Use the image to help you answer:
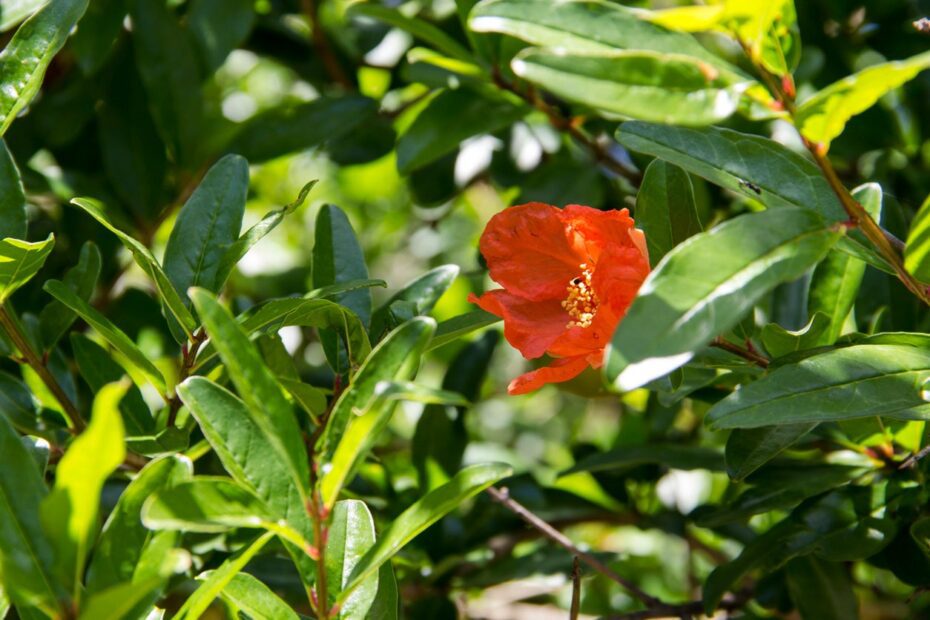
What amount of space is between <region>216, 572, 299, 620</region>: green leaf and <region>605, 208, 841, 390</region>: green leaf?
34 cm

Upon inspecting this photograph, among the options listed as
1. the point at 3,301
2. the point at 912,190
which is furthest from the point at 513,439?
the point at 3,301

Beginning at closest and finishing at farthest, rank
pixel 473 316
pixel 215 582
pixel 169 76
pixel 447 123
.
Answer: pixel 215 582 → pixel 473 316 → pixel 447 123 → pixel 169 76

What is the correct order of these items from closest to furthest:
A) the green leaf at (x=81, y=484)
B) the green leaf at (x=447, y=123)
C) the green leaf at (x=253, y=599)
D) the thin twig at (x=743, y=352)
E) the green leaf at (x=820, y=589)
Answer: the green leaf at (x=81, y=484) < the green leaf at (x=253, y=599) < the thin twig at (x=743, y=352) < the green leaf at (x=820, y=589) < the green leaf at (x=447, y=123)

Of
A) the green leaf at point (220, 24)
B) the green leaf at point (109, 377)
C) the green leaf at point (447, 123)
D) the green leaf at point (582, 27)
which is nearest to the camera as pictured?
the green leaf at point (582, 27)

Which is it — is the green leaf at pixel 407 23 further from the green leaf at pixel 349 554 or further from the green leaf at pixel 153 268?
the green leaf at pixel 349 554

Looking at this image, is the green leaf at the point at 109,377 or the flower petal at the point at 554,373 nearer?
the flower petal at the point at 554,373

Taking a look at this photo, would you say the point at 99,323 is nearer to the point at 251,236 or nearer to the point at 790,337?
the point at 251,236

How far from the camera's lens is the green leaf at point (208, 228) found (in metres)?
0.95

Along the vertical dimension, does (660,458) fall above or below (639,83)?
below

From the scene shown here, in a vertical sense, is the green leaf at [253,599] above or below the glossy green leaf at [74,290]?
below

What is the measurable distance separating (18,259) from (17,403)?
0.27 meters

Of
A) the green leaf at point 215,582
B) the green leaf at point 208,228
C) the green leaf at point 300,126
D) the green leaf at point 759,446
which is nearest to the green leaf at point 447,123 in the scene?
the green leaf at point 300,126

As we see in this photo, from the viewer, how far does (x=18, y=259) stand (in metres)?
0.83

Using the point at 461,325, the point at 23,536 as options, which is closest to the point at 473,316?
the point at 461,325
